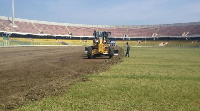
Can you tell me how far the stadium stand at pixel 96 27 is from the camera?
81.0m

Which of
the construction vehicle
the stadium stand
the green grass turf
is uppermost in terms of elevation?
the stadium stand

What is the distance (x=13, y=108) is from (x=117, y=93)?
9.64ft

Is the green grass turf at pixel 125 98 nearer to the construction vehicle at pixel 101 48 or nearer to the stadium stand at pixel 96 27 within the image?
the construction vehicle at pixel 101 48

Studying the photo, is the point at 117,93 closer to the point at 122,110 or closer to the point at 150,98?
the point at 150,98

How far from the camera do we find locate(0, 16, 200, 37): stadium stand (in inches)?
3189

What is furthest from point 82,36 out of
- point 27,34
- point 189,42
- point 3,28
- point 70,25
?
point 189,42

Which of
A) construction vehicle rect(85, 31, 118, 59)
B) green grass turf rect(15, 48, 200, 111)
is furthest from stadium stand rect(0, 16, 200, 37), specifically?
green grass turf rect(15, 48, 200, 111)

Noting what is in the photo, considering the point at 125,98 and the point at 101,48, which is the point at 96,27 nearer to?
the point at 101,48

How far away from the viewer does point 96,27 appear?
11419cm

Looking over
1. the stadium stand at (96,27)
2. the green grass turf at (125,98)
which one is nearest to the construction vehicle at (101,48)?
the green grass turf at (125,98)

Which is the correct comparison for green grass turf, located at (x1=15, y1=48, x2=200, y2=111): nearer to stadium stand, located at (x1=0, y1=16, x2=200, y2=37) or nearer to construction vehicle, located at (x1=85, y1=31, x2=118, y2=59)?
construction vehicle, located at (x1=85, y1=31, x2=118, y2=59)

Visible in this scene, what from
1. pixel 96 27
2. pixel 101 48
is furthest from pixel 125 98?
pixel 96 27

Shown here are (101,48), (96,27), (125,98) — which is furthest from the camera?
(96,27)

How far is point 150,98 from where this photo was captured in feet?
19.6
